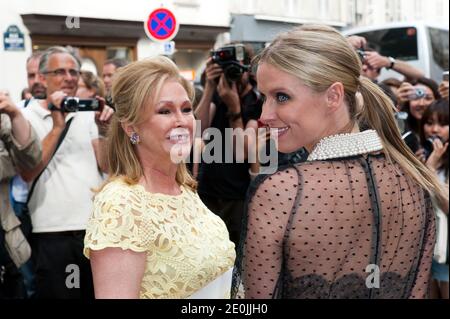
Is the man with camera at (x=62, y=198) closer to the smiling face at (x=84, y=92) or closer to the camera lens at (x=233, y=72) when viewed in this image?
the camera lens at (x=233, y=72)

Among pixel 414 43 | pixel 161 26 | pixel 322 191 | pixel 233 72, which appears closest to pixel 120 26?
pixel 414 43

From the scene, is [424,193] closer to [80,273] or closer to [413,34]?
[80,273]

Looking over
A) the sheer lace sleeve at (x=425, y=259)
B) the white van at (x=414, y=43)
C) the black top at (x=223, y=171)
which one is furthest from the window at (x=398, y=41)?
the sheer lace sleeve at (x=425, y=259)

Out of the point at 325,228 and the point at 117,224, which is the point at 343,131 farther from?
the point at 117,224

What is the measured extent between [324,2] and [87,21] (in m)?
5.39

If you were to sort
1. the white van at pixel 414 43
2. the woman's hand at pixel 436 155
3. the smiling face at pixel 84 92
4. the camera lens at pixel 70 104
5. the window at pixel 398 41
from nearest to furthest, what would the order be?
the camera lens at pixel 70 104, the woman's hand at pixel 436 155, the smiling face at pixel 84 92, the white van at pixel 414 43, the window at pixel 398 41

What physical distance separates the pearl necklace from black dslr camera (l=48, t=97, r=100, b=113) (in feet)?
6.56

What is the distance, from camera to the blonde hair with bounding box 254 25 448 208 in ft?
4.41

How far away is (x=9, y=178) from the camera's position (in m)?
3.15

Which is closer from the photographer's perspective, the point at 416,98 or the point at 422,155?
the point at 422,155

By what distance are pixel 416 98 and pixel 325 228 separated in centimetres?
310

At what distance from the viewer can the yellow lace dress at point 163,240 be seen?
1576mm

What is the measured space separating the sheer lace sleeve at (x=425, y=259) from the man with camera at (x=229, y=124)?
1.85 m

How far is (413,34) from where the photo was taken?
893 cm
